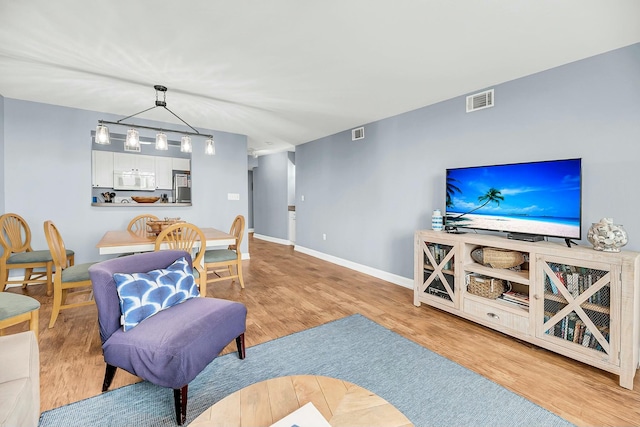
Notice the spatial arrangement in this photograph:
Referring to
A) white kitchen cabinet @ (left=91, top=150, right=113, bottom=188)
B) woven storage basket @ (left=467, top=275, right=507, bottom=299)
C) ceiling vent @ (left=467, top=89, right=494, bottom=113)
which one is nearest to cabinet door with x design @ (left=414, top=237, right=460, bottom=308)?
woven storage basket @ (left=467, top=275, right=507, bottom=299)

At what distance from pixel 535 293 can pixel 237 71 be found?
317 centimetres

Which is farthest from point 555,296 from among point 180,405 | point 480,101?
point 180,405

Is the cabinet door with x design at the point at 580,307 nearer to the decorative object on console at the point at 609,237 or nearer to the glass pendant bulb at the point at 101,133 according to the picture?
the decorative object on console at the point at 609,237

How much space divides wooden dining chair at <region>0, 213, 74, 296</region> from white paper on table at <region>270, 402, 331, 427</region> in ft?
11.8

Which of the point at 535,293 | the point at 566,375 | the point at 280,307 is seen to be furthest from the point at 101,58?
the point at 566,375

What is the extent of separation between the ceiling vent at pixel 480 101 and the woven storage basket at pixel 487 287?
1.78 metres

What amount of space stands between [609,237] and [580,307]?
1.71ft

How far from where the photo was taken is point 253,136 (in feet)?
18.0

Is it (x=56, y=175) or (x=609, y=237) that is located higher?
(x=56, y=175)

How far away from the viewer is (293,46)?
2.27m

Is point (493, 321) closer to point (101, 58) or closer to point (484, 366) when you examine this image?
point (484, 366)

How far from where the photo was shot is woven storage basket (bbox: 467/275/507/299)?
2555 millimetres

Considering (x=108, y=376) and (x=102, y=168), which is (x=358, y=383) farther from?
(x=102, y=168)

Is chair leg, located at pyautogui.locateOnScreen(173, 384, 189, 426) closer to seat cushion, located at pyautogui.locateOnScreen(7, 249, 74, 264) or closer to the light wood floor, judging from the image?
the light wood floor
